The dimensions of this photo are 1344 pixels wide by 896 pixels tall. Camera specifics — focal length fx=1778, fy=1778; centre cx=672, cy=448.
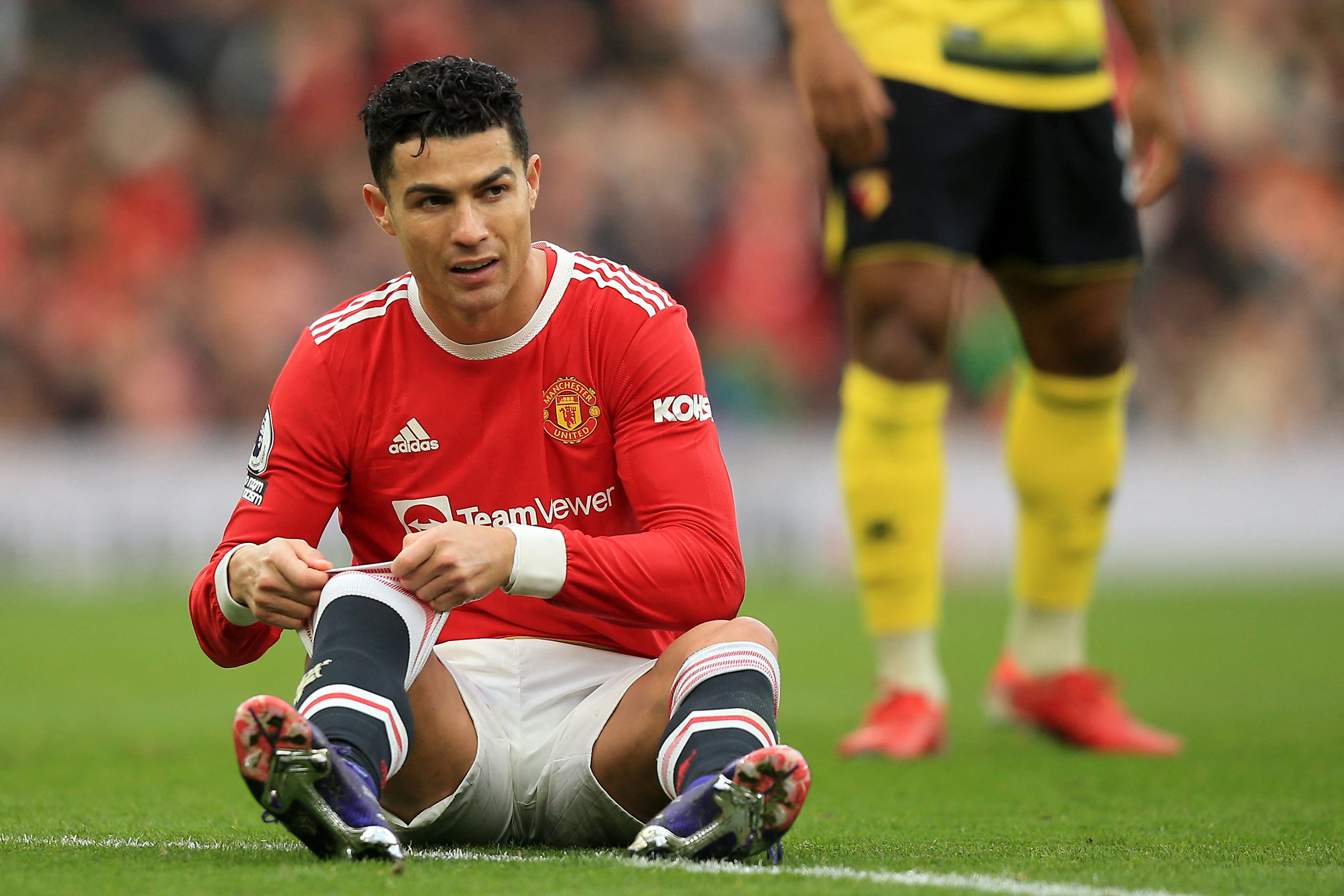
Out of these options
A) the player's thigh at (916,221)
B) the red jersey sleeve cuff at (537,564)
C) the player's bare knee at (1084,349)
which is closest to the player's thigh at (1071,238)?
the player's bare knee at (1084,349)

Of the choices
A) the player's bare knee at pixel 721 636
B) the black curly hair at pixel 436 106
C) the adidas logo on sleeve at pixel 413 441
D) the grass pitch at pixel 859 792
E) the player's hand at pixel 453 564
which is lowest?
the grass pitch at pixel 859 792

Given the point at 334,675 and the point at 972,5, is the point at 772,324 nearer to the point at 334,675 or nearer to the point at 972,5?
the point at 972,5

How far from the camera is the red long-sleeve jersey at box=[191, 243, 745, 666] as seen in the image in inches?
111

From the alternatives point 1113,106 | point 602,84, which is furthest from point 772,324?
point 1113,106

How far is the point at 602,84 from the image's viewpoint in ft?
42.7

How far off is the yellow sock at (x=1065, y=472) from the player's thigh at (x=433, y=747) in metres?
2.30

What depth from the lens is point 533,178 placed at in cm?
297

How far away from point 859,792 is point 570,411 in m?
1.18

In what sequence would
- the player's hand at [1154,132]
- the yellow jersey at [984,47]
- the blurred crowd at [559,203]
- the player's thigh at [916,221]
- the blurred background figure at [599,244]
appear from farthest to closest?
the blurred crowd at [559,203]
the blurred background figure at [599,244]
the player's hand at [1154,132]
the yellow jersey at [984,47]
the player's thigh at [916,221]

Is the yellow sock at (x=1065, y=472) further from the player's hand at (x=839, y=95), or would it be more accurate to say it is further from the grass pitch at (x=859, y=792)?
the player's hand at (x=839, y=95)

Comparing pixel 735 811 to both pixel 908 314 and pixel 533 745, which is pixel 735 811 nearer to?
pixel 533 745

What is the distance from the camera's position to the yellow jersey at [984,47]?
4.39 m

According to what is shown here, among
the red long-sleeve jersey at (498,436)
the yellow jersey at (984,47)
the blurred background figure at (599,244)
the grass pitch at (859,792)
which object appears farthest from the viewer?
the blurred background figure at (599,244)

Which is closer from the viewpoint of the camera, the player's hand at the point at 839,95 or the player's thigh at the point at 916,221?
the player's hand at the point at 839,95
